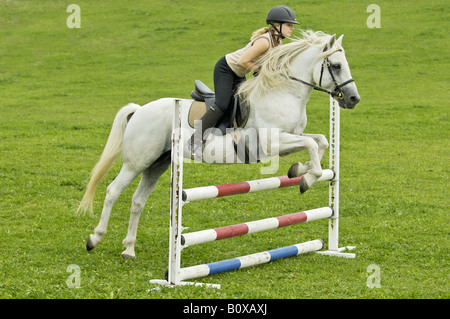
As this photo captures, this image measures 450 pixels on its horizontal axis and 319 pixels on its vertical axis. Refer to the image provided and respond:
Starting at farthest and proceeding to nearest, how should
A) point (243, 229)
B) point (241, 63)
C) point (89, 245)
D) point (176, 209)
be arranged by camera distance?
point (89, 245) < point (241, 63) < point (243, 229) < point (176, 209)

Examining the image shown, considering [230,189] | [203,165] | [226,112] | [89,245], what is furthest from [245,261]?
[203,165]

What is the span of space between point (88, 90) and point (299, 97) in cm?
1523

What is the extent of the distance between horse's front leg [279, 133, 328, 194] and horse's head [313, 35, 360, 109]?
0.51 m

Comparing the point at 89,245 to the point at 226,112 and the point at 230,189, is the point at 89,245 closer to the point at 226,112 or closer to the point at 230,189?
the point at 230,189

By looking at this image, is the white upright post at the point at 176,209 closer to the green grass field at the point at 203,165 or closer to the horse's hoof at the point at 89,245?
the green grass field at the point at 203,165

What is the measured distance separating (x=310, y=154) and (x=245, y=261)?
125cm

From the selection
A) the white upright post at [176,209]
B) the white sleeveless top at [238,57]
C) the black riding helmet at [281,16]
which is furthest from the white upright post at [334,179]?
the white upright post at [176,209]

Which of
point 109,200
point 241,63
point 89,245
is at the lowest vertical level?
point 89,245

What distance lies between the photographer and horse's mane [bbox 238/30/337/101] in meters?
6.22

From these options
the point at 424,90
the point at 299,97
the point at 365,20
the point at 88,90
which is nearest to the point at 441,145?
the point at 424,90

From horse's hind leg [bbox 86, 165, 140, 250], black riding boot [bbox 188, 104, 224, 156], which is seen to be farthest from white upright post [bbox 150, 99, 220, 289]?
horse's hind leg [bbox 86, 165, 140, 250]

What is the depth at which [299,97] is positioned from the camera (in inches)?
246

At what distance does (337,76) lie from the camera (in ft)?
19.9
